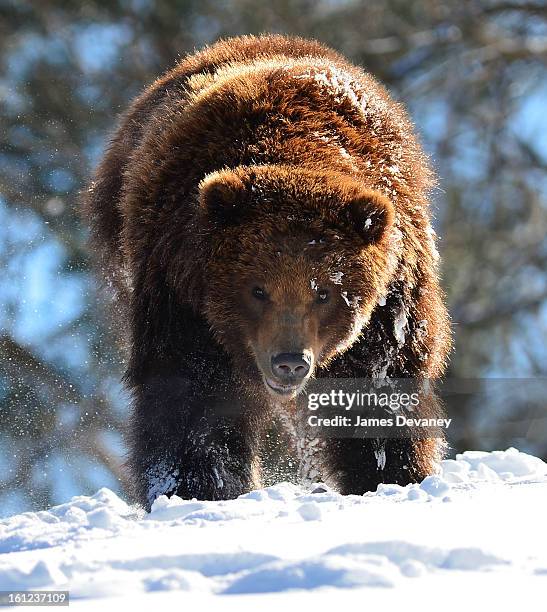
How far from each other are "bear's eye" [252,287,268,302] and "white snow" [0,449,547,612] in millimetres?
1176

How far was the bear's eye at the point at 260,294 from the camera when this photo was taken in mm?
4758

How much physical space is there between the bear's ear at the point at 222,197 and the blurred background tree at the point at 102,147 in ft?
14.4

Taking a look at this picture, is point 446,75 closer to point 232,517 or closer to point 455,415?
point 455,415

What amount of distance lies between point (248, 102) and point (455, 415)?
8467 millimetres

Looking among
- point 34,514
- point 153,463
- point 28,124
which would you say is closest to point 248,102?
point 153,463

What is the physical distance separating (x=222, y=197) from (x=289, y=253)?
0.38 metres

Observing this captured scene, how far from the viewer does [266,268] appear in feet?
15.5

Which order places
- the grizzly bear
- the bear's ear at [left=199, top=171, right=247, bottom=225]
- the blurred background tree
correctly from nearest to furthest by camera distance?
1. the bear's ear at [left=199, top=171, right=247, bottom=225]
2. the grizzly bear
3. the blurred background tree

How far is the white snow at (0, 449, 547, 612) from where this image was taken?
2666mm

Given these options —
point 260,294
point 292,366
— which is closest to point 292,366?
point 292,366

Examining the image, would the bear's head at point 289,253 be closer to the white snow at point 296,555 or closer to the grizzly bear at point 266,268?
the grizzly bear at point 266,268

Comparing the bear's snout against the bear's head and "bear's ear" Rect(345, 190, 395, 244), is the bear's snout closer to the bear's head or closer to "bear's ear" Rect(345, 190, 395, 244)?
the bear's head

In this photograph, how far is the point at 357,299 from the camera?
16.0ft

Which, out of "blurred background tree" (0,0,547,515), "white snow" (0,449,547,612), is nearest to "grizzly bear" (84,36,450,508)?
"white snow" (0,449,547,612)
